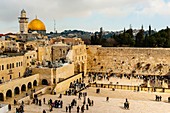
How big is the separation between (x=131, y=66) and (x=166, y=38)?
8.30 meters

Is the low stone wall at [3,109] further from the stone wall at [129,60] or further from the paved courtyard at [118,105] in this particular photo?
the stone wall at [129,60]

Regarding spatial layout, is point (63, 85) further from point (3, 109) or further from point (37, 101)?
point (3, 109)

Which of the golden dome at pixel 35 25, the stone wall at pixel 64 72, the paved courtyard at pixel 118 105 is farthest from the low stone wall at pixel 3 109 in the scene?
the golden dome at pixel 35 25

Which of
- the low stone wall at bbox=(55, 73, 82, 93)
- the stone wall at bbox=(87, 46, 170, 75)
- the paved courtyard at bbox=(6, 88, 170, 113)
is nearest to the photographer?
the paved courtyard at bbox=(6, 88, 170, 113)

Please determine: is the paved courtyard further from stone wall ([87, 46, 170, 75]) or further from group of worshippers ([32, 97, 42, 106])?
stone wall ([87, 46, 170, 75])

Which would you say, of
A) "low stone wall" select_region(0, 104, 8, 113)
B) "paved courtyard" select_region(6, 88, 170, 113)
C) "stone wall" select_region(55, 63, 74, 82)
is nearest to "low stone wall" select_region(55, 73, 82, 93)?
"stone wall" select_region(55, 63, 74, 82)

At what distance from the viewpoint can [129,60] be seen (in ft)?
114

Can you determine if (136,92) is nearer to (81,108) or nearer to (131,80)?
(131,80)

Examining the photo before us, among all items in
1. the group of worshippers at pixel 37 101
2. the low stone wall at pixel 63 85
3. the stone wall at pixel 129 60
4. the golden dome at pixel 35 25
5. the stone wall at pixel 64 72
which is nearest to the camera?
the group of worshippers at pixel 37 101

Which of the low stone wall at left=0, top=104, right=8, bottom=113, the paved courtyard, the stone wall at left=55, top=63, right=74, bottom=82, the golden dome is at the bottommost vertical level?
the paved courtyard

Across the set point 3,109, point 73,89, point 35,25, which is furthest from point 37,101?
point 35,25

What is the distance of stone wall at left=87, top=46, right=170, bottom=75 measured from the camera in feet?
111

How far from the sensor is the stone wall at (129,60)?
33.8 metres

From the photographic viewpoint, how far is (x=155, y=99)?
2206cm
